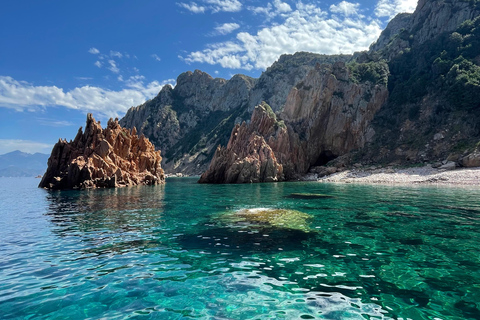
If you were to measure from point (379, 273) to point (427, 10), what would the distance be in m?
135

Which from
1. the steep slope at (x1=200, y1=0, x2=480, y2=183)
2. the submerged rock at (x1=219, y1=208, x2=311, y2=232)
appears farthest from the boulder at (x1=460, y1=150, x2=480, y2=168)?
the submerged rock at (x1=219, y1=208, x2=311, y2=232)

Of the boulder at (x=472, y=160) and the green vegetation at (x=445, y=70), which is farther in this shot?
the green vegetation at (x=445, y=70)

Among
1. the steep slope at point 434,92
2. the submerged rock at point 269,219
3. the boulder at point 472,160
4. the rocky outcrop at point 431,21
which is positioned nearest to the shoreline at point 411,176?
the boulder at point 472,160

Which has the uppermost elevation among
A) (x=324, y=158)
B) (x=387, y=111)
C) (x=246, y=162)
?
(x=387, y=111)

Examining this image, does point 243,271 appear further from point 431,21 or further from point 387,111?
point 431,21

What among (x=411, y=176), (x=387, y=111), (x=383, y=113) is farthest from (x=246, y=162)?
(x=387, y=111)

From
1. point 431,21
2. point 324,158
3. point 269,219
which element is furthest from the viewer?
point 431,21

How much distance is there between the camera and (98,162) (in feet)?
195

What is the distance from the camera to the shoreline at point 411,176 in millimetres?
51438

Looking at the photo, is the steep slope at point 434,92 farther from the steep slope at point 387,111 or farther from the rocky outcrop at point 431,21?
the steep slope at point 387,111

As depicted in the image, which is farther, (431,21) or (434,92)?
(431,21)

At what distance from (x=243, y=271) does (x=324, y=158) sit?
9210cm

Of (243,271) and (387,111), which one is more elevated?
(387,111)

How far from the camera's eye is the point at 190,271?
10352mm
